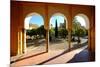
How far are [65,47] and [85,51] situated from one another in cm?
40

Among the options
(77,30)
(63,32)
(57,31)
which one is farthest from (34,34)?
(77,30)

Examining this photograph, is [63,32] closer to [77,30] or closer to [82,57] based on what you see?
[77,30]

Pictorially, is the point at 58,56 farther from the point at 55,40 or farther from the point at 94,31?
the point at 94,31

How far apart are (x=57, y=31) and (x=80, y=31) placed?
452 millimetres

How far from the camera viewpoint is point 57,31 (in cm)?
353

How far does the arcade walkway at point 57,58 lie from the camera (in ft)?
11.2

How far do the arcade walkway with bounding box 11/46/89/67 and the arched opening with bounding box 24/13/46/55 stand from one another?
125 millimetres

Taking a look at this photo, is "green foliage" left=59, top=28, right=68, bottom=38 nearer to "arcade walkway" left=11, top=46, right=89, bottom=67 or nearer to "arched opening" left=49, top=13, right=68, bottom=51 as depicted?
"arched opening" left=49, top=13, right=68, bottom=51

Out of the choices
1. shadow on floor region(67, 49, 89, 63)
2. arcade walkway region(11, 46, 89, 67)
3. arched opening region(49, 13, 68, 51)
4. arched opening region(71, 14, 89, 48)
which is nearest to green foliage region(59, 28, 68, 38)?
arched opening region(49, 13, 68, 51)

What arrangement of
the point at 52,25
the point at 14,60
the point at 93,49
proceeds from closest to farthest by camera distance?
the point at 14,60
the point at 52,25
the point at 93,49

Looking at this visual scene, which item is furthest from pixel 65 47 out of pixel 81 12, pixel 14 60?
pixel 14 60

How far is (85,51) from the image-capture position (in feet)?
12.1

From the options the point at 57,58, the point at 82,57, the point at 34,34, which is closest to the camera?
the point at 34,34

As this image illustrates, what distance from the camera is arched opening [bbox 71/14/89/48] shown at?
11.9ft
